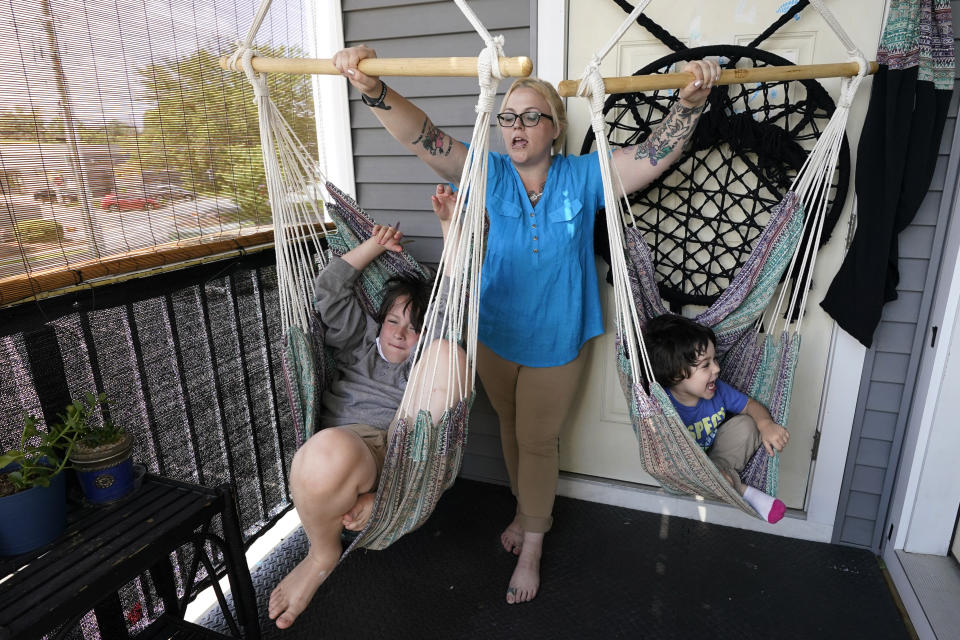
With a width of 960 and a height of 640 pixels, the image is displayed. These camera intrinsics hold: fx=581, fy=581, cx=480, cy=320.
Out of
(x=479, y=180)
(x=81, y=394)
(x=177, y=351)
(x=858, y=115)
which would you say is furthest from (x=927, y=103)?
(x=81, y=394)

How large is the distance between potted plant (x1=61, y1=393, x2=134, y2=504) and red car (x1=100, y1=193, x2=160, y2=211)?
0.45 m

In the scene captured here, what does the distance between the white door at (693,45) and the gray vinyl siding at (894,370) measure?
13 centimetres

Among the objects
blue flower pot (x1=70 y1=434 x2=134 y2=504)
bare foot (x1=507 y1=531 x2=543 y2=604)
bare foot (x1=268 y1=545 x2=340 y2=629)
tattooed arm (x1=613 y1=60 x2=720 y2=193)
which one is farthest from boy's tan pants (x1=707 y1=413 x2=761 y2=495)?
blue flower pot (x1=70 y1=434 x2=134 y2=504)

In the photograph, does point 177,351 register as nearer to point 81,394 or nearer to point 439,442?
point 81,394

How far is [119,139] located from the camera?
1.38m

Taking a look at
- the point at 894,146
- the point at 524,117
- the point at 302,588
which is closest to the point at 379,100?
the point at 524,117

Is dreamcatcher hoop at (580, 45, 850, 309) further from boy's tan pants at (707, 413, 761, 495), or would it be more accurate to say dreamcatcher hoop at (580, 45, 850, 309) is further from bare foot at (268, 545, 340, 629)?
bare foot at (268, 545, 340, 629)

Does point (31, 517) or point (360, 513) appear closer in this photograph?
point (31, 517)

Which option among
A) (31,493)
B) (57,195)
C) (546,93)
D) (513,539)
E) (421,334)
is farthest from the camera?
(513,539)

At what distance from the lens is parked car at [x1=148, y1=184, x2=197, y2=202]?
58.9 inches

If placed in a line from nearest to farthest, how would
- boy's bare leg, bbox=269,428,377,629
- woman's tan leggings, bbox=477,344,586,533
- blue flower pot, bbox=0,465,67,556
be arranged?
blue flower pot, bbox=0,465,67,556
boy's bare leg, bbox=269,428,377,629
woman's tan leggings, bbox=477,344,586,533

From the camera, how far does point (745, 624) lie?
64.7 inches

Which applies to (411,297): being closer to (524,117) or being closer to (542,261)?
(542,261)

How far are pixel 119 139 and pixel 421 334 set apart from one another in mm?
851
